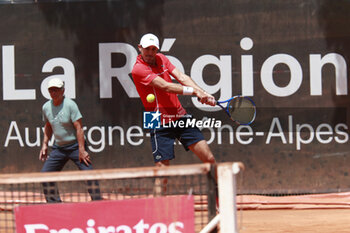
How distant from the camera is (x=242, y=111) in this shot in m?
5.41

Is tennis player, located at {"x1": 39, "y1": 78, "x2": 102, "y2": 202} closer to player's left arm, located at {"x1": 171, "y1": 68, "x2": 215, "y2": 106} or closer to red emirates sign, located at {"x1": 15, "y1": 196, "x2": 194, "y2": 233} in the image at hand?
player's left arm, located at {"x1": 171, "y1": 68, "x2": 215, "y2": 106}

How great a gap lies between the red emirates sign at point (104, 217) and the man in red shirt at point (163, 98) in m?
1.92

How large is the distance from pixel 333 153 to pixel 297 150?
425 mm

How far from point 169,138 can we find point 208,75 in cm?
170

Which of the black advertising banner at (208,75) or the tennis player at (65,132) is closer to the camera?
the tennis player at (65,132)

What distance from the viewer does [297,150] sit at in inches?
253

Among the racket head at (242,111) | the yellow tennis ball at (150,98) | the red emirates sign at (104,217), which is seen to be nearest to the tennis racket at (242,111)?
the racket head at (242,111)

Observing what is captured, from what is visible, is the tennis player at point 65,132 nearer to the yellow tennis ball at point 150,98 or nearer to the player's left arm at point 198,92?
the yellow tennis ball at point 150,98

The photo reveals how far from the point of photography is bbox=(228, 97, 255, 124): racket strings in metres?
5.39

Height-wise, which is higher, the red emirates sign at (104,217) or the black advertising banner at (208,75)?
the black advertising banner at (208,75)

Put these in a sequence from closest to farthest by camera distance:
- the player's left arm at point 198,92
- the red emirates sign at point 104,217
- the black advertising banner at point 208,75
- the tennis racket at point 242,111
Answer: the red emirates sign at point 104,217, the player's left arm at point 198,92, the tennis racket at point 242,111, the black advertising banner at point 208,75

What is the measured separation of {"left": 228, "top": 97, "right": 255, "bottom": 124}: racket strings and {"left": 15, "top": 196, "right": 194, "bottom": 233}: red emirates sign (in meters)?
2.55

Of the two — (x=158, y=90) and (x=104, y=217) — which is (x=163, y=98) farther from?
(x=104, y=217)

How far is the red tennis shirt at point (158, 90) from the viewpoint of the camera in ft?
16.0
